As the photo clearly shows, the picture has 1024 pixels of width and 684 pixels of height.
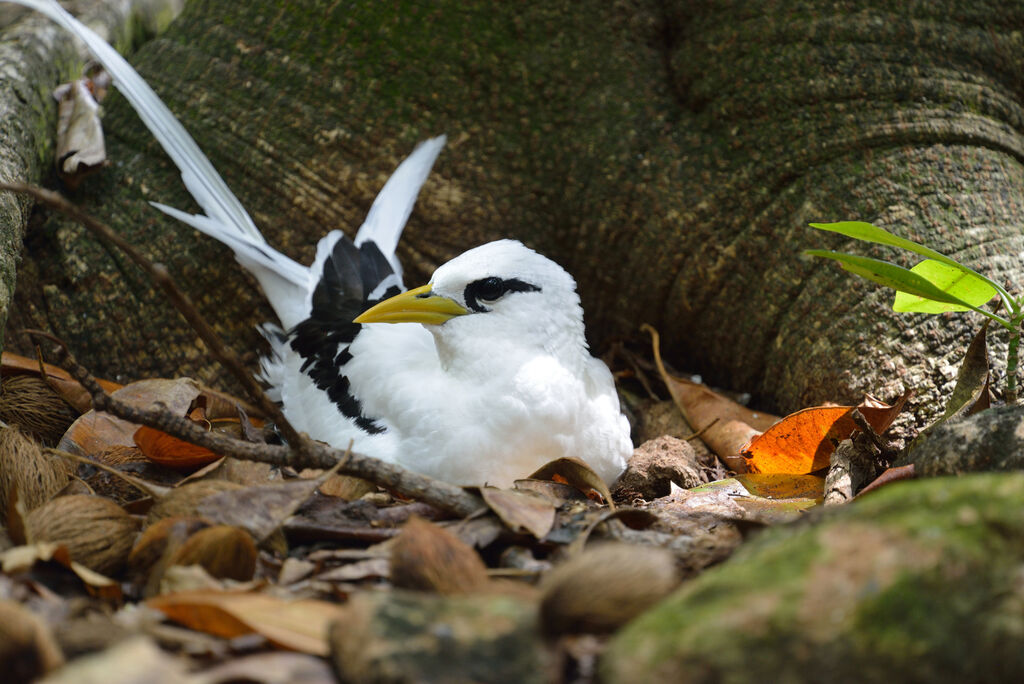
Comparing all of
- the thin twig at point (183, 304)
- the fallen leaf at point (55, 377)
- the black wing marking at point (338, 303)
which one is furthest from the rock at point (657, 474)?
the fallen leaf at point (55, 377)

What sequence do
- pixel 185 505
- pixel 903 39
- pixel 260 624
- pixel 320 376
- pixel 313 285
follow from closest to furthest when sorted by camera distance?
pixel 260 624 < pixel 185 505 < pixel 903 39 < pixel 320 376 < pixel 313 285

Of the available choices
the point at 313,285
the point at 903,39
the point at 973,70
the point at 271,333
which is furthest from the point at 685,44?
the point at 271,333

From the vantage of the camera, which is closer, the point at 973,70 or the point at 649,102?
→ the point at 973,70

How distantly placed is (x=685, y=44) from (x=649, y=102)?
0.30m

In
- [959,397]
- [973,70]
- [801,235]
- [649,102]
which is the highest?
[973,70]

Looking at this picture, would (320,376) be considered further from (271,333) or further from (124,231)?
(124,231)

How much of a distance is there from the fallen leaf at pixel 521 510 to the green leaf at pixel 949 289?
1.27 metres

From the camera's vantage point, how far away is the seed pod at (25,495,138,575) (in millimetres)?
1847

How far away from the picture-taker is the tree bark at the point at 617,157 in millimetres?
3480

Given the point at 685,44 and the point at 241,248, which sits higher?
the point at 685,44

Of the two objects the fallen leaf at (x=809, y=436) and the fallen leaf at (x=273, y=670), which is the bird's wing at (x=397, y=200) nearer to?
the fallen leaf at (x=809, y=436)

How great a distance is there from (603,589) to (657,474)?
169 centimetres

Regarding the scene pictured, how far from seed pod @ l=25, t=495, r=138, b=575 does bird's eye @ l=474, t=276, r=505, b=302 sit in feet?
5.43

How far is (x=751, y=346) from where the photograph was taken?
3.88m
